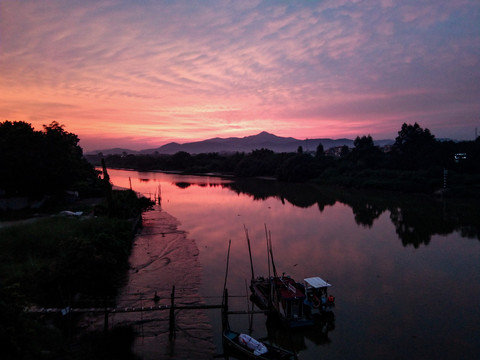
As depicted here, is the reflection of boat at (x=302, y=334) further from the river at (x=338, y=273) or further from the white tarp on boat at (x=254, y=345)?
the white tarp on boat at (x=254, y=345)

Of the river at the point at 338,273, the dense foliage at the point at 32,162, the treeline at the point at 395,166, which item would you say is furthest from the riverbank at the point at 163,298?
the treeline at the point at 395,166

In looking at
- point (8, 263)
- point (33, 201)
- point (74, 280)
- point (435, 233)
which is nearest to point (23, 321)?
point (74, 280)

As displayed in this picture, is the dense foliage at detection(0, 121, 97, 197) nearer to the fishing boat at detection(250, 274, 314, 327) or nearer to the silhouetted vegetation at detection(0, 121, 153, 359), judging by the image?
the silhouetted vegetation at detection(0, 121, 153, 359)

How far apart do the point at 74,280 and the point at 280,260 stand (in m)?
9.21

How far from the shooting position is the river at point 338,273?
10.0 meters

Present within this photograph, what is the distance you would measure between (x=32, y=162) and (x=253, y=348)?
1957cm

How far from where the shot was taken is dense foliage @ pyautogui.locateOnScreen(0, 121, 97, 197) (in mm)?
21453

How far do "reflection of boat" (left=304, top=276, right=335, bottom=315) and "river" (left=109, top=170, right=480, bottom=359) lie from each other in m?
0.52

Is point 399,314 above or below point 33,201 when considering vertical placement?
below

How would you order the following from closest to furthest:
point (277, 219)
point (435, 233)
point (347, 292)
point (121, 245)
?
point (347, 292) < point (121, 245) < point (435, 233) < point (277, 219)

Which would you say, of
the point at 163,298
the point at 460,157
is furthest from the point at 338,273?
the point at 460,157

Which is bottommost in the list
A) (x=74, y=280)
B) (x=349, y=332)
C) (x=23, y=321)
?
(x=349, y=332)

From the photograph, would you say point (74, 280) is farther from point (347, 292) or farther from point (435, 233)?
point (435, 233)

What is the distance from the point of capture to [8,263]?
487 inches
